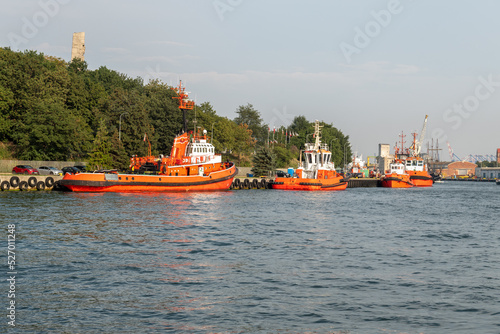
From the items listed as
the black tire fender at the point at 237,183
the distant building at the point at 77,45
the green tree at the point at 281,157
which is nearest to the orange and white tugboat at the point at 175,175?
the black tire fender at the point at 237,183

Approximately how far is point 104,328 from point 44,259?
982cm

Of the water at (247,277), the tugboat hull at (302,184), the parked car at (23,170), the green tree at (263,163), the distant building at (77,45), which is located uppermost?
the distant building at (77,45)

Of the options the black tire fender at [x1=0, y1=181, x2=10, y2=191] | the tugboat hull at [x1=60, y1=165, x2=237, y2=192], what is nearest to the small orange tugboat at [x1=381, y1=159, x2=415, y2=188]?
the tugboat hull at [x1=60, y1=165, x2=237, y2=192]

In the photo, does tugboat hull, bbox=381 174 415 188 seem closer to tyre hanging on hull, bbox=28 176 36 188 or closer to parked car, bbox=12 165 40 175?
parked car, bbox=12 165 40 175

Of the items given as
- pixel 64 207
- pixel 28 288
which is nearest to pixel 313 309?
pixel 28 288

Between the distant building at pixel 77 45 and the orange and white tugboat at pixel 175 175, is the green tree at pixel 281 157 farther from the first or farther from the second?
the orange and white tugboat at pixel 175 175

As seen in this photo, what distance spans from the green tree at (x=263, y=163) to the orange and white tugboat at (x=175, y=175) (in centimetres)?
3317

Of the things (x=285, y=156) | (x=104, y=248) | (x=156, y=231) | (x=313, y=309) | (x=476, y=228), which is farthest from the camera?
(x=285, y=156)

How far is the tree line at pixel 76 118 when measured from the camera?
8831 centimetres

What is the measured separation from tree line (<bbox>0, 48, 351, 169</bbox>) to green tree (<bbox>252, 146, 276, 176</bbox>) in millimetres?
15130

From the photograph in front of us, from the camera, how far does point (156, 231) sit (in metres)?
32.1

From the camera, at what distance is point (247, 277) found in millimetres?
19750

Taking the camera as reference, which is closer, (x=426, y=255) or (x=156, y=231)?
(x=426, y=255)

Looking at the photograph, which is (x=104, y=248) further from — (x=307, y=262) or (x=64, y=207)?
(x=64, y=207)
